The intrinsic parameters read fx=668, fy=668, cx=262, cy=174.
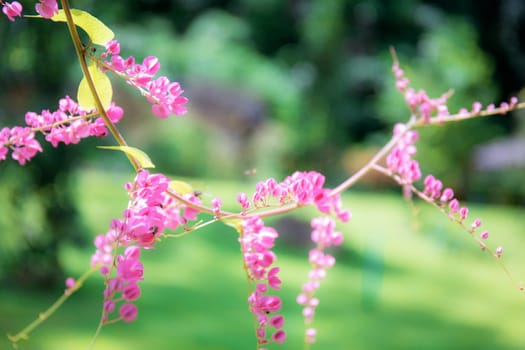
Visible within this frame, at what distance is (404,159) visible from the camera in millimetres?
569

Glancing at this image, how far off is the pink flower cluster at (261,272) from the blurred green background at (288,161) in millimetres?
99

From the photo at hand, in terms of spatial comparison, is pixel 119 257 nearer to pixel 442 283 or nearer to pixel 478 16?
pixel 442 283

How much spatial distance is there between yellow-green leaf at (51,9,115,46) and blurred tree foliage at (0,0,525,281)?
8.14 ft

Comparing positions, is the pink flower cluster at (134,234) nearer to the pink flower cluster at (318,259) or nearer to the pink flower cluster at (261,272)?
the pink flower cluster at (261,272)

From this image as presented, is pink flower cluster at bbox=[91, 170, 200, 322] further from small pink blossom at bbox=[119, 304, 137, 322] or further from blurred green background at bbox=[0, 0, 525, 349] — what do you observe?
blurred green background at bbox=[0, 0, 525, 349]

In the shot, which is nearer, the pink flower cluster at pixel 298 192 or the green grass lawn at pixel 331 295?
the pink flower cluster at pixel 298 192

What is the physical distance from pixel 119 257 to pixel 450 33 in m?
8.81

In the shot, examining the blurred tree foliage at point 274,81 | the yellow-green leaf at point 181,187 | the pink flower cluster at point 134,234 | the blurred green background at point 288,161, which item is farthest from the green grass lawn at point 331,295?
the pink flower cluster at point 134,234

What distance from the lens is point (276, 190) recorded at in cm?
46

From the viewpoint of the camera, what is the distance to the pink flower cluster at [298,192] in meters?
0.44

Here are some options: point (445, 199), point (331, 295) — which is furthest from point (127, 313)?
point (331, 295)

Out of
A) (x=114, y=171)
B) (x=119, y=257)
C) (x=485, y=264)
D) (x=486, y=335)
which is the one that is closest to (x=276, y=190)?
(x=119, y=257)

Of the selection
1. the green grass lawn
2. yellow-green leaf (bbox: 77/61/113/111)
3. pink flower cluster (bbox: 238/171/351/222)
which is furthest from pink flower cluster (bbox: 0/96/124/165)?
the green grass lawn

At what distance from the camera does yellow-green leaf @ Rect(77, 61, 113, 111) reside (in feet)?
1.49
